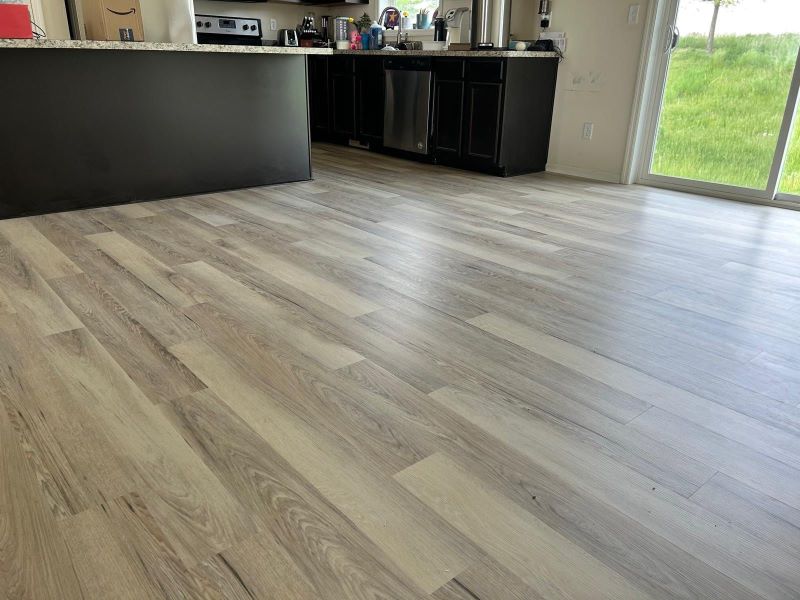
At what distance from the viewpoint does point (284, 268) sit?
2477 millimetres

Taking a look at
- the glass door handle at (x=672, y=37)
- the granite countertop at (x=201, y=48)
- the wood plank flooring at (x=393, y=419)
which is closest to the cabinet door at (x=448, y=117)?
the granite countertop at (x=201, y=48)

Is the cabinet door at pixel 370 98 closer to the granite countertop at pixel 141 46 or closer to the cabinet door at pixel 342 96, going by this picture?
the cabinet door at pixel 342 96

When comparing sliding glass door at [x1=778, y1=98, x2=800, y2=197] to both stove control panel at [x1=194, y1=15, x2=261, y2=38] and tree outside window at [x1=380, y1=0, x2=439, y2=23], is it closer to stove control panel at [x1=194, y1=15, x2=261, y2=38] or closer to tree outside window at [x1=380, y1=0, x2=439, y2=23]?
tree outside window at [x1=380, y1=0, x2=439, y2=23]

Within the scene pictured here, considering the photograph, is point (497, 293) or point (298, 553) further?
point (497, 293)

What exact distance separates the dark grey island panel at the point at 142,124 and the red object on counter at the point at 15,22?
87 millimetres

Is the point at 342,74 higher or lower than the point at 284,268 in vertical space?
higher

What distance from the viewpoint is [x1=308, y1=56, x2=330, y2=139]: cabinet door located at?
19.7ft

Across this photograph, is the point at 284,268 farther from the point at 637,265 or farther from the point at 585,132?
the point at 585,132

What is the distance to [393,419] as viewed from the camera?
4.84ft

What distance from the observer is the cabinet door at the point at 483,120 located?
4.36 meters

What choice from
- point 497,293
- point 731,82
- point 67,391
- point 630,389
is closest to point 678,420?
point 630,389

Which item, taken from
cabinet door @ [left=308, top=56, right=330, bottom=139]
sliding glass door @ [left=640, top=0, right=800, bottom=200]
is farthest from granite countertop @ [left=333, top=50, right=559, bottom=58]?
cabinet door @ [left=308, top=56, right=330, bottom=139]

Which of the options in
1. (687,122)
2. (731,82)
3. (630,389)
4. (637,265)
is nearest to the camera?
(630,389)

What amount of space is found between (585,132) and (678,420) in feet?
11.5
